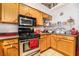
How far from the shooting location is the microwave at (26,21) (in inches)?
65.6

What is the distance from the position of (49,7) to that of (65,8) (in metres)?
0.23

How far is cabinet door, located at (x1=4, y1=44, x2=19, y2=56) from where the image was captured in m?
1.57

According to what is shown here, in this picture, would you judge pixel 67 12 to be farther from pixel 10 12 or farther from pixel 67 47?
pixel 10 12

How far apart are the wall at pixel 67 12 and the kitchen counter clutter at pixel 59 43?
0.23 m

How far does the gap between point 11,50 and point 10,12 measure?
0.53 meters

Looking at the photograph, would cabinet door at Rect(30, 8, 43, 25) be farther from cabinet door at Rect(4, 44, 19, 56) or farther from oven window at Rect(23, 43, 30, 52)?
cabinet door at Rect(4, 44, 19, 56)

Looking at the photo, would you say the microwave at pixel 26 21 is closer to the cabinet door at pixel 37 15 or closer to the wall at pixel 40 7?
the cabinet door at pixel 37 15

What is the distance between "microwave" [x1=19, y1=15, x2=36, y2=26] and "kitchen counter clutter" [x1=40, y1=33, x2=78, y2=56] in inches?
8.7

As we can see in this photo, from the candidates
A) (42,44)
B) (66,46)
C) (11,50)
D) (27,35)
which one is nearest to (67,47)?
(66,46)

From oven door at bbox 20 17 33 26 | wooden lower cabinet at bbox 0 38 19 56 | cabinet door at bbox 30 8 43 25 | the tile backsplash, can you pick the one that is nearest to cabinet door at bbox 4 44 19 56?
wooden lower cabinet at bbox 0 38 19 56

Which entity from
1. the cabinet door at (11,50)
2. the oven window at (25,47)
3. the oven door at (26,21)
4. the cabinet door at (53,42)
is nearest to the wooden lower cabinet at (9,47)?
the cabinet door at (11,50)

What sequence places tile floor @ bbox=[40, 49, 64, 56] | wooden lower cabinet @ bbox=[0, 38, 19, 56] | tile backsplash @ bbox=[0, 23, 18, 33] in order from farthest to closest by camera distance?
tile floor @ bbox=[40, 49, 64, 56] < tile backsplash @ bbox=[0, 23, 18, 33] < wooden lower cabinet @ bbox=[0, 38, 19, 56]

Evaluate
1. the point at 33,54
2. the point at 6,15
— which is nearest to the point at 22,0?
the point at 6,15

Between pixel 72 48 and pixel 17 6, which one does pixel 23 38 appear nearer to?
pixel 17 6
